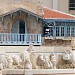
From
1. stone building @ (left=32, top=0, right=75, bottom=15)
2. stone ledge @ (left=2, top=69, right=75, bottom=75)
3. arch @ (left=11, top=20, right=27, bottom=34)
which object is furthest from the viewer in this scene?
stone building @ (left=32, top=0, right=75, bottom=15)

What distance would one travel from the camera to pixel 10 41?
3641 centimetres

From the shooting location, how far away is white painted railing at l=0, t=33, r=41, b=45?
36281 mm

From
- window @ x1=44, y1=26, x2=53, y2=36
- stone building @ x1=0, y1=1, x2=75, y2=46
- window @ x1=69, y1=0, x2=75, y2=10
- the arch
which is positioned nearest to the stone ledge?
stone building @ x1=0, y1=1, x2=75, y2=46

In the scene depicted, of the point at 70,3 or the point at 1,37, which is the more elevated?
the point at 70,3

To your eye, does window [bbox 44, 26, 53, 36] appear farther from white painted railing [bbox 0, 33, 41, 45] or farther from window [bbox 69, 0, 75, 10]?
window [bbox 69, 0, 75, 10]

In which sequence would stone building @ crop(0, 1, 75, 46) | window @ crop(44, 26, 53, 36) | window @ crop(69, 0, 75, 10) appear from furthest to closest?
window @ crop(69, 0, 75, 10) → window @ crop(44, 26, 53, 36) → stone building @ crop(0, 1, 75, 46)

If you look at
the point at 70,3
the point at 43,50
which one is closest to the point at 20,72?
the point at 43,50

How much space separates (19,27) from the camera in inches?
1512

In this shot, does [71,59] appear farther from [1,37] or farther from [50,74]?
[1,37]

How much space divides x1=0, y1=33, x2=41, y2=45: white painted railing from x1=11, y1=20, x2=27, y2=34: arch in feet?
2.85

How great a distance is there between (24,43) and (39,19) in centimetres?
252

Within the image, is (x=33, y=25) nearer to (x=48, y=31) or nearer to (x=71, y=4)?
(x=48, y=31)

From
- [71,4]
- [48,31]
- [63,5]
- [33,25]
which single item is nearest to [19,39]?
[33,25]

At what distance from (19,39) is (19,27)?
162 centimetres
